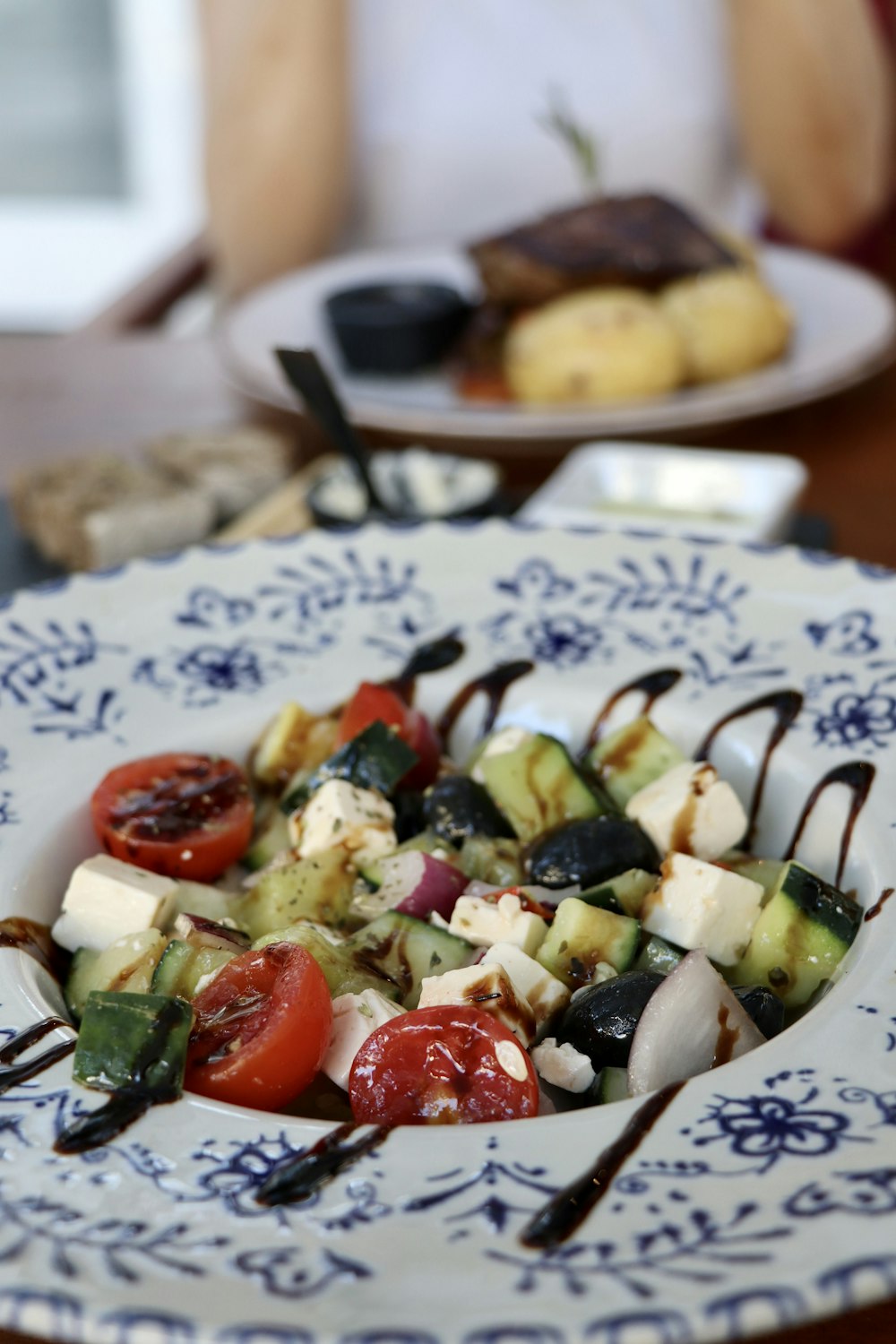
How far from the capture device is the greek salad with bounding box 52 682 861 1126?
0.99m

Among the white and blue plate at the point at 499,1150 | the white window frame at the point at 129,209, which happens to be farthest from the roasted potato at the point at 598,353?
the white window frame at the point at 129,209

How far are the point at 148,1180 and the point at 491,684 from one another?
83 centimetres

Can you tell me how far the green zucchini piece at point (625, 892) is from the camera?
1.23m

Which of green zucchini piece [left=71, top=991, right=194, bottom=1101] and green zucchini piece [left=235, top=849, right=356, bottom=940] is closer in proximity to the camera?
green zucchini piece [left=71, top=991, right=194, bottom=1101]

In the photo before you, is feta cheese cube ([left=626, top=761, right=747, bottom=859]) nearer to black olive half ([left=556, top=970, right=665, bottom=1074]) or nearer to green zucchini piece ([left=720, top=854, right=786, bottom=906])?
green zucchini piece ([left=720, top=854, right=786, bottom=906])

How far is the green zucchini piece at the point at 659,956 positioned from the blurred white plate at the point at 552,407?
1328 millimetres

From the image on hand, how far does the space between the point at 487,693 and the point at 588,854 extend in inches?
13.4

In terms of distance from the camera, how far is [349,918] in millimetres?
1302

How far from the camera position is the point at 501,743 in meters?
1.41

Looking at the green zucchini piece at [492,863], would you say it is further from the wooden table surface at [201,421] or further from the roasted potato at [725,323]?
the roasted potato at [725,323]

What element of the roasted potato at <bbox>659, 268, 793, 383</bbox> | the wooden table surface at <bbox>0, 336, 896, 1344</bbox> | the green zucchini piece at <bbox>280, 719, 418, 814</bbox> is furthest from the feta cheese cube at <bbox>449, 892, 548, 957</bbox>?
the roasted potato at <bbox>659, 268, 793, 383</bbox>

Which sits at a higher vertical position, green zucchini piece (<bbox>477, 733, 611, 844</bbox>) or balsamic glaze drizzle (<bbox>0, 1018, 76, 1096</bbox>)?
balsamic glaze drizzle (<bbox>0, 1018, 76, 1096</bbox>)

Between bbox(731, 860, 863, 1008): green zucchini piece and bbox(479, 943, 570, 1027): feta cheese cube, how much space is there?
188 millimetres

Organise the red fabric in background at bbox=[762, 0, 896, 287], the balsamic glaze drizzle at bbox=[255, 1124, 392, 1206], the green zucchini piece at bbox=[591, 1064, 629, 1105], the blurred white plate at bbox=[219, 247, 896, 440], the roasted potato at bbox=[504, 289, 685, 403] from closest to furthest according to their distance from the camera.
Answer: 1. the balsamic glaze drizzle at bbox=[255, 1124, 392, 1206]
2. the green zucchini piece at bbox=[591, 1064, 629, 1105]
3. the blurred white plate at bbox=[219, 247, 896, 440]
4. the roasted potato at bbox=[504, 289, 685, 403]
5. the red fabric in background at bbox=[762, 0, 896, 287]
